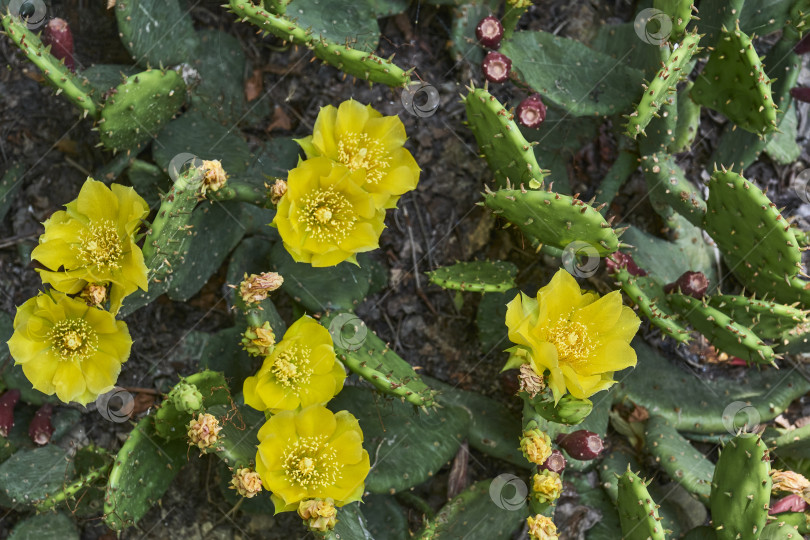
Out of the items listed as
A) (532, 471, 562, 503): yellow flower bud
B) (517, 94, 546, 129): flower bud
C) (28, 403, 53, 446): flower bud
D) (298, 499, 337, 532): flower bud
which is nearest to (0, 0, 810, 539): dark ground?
(28, 403, 53, 446): flower bud

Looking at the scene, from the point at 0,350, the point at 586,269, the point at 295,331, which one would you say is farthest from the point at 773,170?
the point at 0,350

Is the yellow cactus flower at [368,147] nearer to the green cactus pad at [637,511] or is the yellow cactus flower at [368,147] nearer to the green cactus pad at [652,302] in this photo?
the green cactus pad at [652,302]

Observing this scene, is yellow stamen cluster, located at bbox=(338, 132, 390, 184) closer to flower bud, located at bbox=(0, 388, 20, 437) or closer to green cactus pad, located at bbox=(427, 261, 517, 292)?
green cactus pad, located at bbox=(427, 261, 517, 292)

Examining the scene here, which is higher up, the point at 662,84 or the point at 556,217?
the point at 662,84

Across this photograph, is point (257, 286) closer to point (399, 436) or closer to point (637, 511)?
point (399, 436)

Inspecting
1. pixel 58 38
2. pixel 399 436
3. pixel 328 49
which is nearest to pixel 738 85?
pixel 328 49

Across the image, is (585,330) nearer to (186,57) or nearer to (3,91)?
(186,57)

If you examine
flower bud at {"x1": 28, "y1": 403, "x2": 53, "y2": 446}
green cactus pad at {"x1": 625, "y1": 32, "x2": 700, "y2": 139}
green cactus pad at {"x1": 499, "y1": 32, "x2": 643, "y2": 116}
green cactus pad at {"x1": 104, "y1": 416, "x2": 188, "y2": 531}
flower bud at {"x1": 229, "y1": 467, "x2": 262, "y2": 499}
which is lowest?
flower bud at {"x1": 28, "y1": 403, "x2": 53, "y2": 446}
